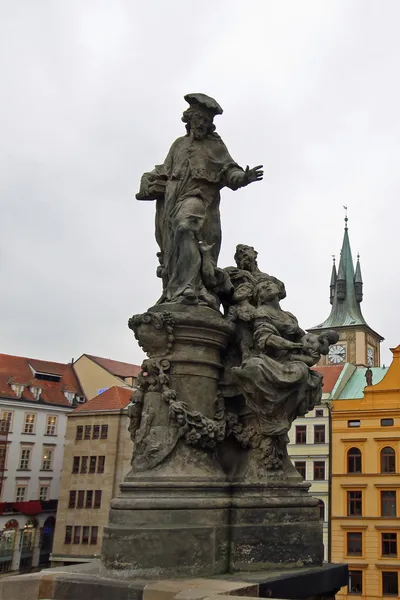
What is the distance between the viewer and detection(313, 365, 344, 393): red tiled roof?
1534 inches

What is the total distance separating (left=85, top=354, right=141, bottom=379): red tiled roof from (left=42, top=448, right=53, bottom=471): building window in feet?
27.4

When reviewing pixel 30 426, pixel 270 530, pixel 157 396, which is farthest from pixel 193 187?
pixel 30 426

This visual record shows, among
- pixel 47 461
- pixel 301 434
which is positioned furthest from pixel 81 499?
pixel 301 434

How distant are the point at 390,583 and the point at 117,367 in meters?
30.1

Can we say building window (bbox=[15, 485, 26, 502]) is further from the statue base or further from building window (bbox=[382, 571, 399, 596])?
the statue base

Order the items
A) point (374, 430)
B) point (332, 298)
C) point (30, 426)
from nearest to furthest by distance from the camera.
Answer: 1. point (374, 430)
2. point (30, 426)
3. point (332, 298)

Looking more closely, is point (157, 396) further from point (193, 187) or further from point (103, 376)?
point (103, 376)

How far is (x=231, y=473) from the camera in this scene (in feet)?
20.6

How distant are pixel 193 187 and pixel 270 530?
11.9 feet

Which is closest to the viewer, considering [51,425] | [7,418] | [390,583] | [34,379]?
[390,583]

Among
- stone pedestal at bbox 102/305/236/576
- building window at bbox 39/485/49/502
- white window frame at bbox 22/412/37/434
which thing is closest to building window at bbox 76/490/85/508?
building window at bbox 39/485/49/502

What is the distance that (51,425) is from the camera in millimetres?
48469

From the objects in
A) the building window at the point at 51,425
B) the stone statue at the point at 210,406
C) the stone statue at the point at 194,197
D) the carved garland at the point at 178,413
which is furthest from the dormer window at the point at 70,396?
the carved garland at the point at 178,413

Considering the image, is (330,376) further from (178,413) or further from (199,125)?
(178,413)
